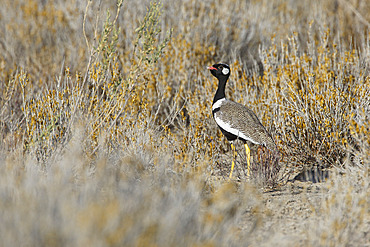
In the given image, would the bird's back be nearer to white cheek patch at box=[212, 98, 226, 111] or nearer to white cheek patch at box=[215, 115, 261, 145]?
white cheek patch at box=[215, 115, 261, 145]

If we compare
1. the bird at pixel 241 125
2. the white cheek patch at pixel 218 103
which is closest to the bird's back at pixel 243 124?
the bird at pixel 241 125

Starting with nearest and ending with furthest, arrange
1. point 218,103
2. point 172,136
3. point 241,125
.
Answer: point 241,125 < point 218,103 < point 172,136

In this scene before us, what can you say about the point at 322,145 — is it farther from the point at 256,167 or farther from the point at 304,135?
the point at 256,167

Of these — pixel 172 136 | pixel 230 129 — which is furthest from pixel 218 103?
pixel 172 136

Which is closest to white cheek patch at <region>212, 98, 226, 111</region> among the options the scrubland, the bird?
the bird

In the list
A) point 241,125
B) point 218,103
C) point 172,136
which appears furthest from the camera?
point 172,136

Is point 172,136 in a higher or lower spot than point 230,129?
lower

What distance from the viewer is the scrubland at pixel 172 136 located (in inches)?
91.9

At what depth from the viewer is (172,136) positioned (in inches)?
195

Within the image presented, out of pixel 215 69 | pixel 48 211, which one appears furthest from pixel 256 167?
pixel 48 211

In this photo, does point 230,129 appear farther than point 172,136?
No

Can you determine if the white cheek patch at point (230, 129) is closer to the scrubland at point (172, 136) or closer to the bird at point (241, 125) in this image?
the bird at point (241, 125)

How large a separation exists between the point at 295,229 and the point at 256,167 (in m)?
1.27

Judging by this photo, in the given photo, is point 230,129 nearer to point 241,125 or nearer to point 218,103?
point 241,125
